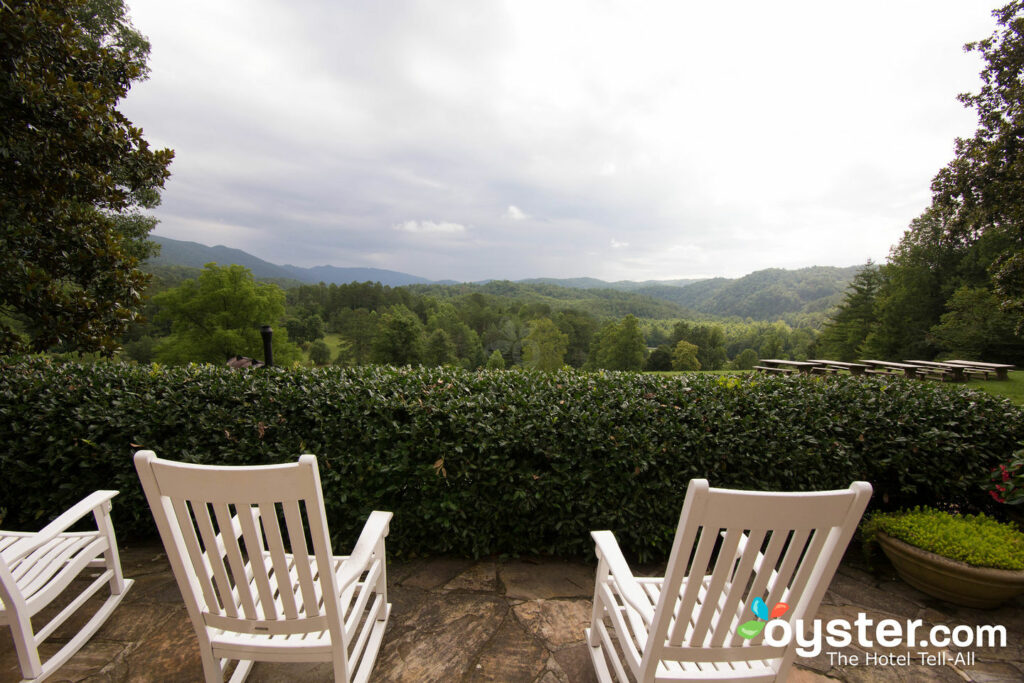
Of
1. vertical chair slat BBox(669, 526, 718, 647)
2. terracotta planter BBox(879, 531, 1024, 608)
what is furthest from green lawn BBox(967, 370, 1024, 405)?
vertical chair slat BBox(669, 526, 718, 647)

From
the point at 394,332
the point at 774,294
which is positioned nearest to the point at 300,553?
the point at 394,332

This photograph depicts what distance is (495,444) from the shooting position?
242 cm

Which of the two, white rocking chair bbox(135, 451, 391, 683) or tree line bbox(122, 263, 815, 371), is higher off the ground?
white rocking chair bbox(135, 451, 391, 683)

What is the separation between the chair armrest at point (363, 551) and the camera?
1.42 metres

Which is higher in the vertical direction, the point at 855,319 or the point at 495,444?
the point at 855,319

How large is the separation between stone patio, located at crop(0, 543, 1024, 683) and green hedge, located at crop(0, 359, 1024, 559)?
21 centimetres

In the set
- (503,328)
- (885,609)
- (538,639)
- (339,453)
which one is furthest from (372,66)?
(503,328)

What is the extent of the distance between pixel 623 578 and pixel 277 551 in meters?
1.21

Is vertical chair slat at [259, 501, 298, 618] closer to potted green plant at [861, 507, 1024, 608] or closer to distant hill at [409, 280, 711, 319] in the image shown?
potted green plant at [861, 507, 1024, 608]

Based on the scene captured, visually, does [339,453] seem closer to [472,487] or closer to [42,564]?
[472,487]

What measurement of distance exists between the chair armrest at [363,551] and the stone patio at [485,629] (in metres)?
0.65

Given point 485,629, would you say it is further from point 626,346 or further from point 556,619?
point 626,346

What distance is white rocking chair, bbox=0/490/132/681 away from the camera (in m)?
1.54

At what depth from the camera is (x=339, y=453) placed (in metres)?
2.54
